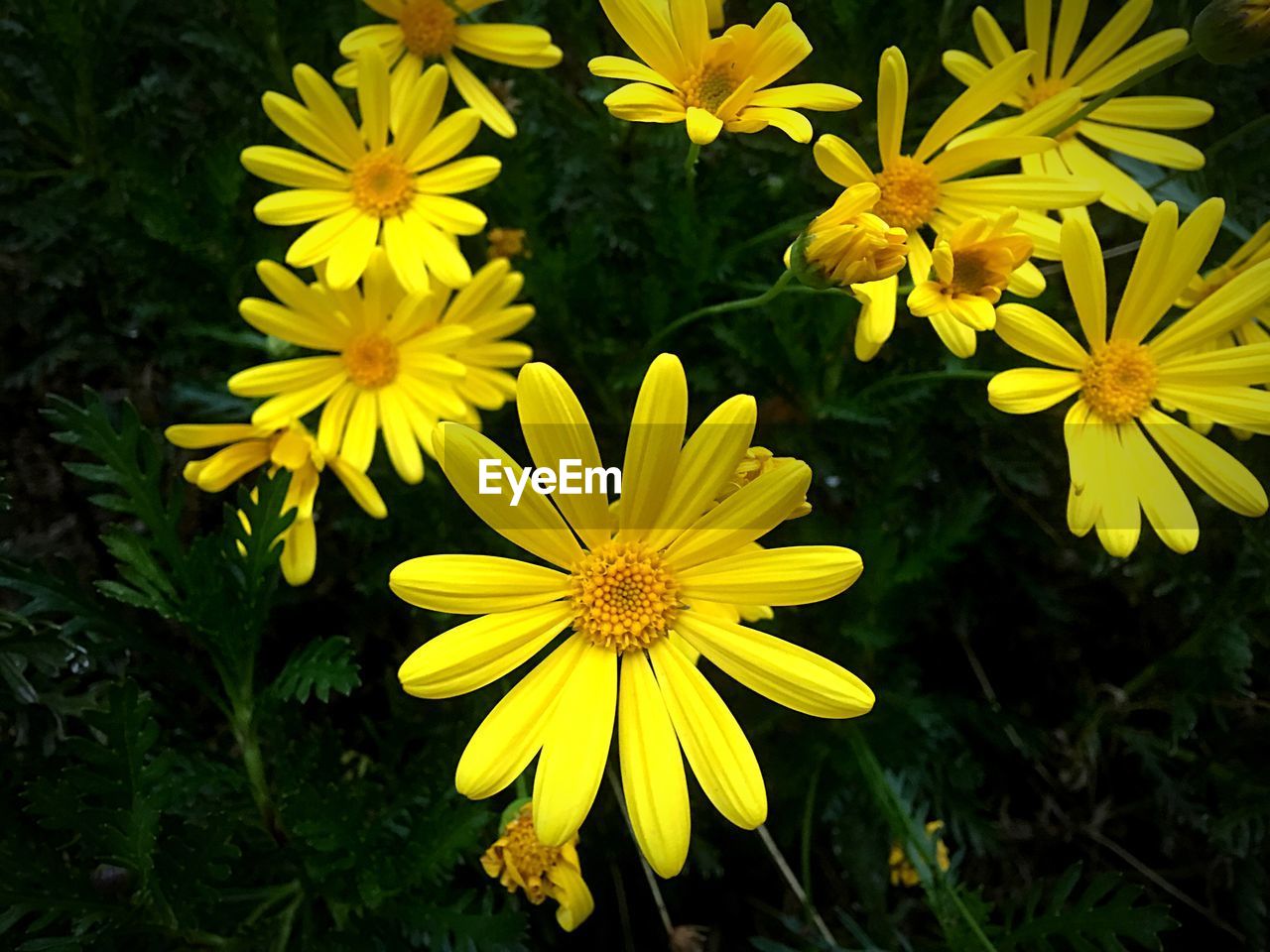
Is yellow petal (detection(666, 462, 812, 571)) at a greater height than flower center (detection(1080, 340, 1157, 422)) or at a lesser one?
lesser

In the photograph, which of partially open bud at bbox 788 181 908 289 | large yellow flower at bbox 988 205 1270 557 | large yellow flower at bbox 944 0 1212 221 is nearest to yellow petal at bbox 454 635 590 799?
partially open bud at bbox 788 181 908 289

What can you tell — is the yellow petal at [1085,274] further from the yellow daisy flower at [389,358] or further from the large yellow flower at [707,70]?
the yellow daisy flower at [389,358]

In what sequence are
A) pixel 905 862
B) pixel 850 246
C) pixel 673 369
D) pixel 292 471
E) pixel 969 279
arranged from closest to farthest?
pixel 673 369 → pixel 850 246 → pixel 969 279 → pixel 292 471 → pixel 905 862

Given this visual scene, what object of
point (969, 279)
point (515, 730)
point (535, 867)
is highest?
point (969, 279)

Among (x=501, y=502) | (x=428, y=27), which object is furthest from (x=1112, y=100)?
(x=501, y=502)

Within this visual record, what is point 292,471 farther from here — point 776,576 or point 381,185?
point 776,576

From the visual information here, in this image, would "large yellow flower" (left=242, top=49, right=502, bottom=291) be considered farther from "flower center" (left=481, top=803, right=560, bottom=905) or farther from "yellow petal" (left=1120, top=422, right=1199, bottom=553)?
"yellow petal" (left=1120, top=422, right=1199, bottom=553)

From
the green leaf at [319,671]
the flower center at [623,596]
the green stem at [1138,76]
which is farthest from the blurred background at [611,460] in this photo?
the flower center at [623,596]
